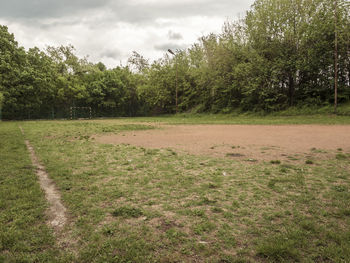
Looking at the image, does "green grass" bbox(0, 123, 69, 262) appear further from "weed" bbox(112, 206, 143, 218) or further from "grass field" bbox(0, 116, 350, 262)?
"weed" bbox(112, 206, 143, 218)

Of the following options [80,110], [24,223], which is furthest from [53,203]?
[80,110]

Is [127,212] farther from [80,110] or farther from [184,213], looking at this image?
[80,110]

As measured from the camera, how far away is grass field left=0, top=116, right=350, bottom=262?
7.69ft

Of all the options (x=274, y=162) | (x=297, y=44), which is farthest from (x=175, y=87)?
(x=274, y=162)

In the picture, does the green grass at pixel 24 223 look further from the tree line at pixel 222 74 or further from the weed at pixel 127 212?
the tree line at pixel 222 74

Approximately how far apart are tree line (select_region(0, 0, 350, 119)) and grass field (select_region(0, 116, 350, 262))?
1154cm

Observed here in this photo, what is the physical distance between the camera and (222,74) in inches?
1222

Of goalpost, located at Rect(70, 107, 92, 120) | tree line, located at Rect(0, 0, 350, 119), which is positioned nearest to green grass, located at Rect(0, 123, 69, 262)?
tree line, located at Rect(0, 0, 350, 119)

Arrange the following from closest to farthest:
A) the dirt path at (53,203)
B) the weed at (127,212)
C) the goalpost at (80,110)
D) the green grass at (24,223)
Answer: the green grass at (24,223) < the dirt path at (53,203) < the weed at (127,212) < the goalpost at (80,110)

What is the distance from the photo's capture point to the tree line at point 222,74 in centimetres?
2306

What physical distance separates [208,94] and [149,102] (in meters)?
14.0

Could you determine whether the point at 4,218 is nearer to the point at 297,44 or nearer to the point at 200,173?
the point at 200,173

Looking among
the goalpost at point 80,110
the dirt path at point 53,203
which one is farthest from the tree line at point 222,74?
the dirt path at point 53,203

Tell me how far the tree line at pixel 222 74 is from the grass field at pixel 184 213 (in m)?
11.5
